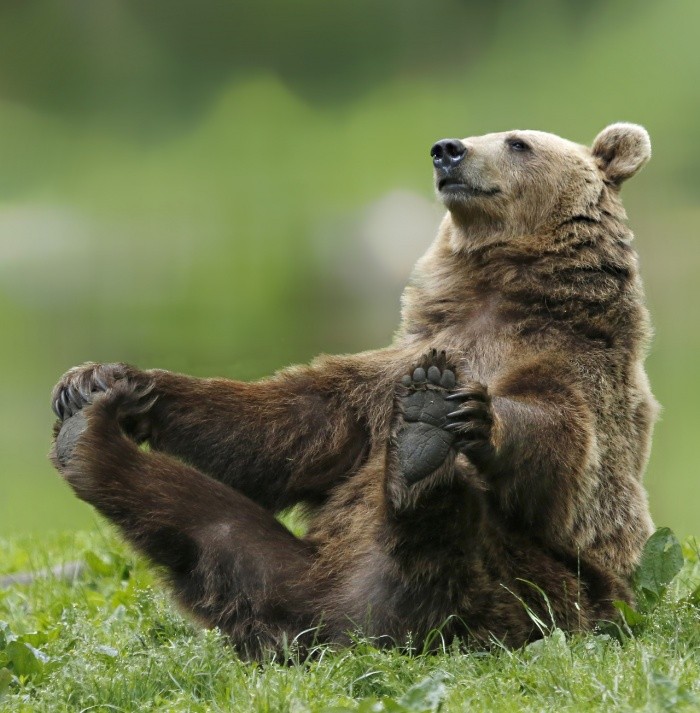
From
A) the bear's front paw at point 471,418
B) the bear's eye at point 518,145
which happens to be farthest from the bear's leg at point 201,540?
the bear's eye at point 518,145

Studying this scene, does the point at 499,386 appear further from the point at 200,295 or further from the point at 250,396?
the point at 200,295

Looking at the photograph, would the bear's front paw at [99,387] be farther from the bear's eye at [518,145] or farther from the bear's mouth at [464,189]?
the bear's eye at [518,145]

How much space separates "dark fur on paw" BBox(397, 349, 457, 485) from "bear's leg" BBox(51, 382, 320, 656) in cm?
86

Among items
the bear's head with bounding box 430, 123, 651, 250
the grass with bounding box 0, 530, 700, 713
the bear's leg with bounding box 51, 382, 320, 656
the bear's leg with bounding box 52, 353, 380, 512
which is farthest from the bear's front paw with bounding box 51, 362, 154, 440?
the bear's head with bounding box 430, 123, 651, 250

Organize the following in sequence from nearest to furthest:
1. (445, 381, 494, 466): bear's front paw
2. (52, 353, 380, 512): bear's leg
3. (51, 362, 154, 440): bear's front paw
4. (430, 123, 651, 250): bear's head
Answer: (445, 381, 494, 466): bear's front paw
(51, 362, 154, 440): bear's front paw
(52, 353, 380, 512): bear's leg
(430, 123, 651, 250): bear's head

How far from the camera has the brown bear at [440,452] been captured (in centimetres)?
485

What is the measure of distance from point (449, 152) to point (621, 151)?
0.93 meters

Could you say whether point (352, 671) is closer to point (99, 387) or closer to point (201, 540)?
point (201, 540)

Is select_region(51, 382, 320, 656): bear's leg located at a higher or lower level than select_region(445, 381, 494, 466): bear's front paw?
lower

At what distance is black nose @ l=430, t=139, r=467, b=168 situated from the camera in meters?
6.00

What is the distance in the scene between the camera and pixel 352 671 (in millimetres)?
4438

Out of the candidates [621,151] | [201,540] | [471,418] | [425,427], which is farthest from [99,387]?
[621,151]

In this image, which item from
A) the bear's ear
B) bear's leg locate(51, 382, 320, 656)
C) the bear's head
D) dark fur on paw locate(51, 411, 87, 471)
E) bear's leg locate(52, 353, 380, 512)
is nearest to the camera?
bear's leg locate(51, 382, 320, 656)

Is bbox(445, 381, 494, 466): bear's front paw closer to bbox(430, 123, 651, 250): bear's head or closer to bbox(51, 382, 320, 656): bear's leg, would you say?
bbox(51, 382, 320, 656): bear's leg
